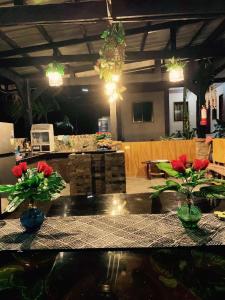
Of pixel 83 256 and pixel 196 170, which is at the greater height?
pixel 196 170

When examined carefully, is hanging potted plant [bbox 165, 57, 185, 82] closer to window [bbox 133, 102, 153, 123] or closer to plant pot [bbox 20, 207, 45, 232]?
plant pot [bbox 20, 207, 45, 232]

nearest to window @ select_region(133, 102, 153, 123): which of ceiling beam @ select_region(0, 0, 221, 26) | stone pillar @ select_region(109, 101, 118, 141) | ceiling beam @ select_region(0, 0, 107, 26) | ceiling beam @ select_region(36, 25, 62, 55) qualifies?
stone pillar @ select_region(109, 101, 118, 141)

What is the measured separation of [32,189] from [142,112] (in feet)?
39.7

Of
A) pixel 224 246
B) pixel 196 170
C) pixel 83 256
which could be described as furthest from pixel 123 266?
pixel 196 170

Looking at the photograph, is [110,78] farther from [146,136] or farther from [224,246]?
[146,136]

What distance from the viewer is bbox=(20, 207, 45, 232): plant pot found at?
6.15ft

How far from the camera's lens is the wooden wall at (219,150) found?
771cm

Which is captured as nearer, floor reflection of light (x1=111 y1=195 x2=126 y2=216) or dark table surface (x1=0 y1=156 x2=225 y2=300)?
dark table surface (x1=0 y1=156 x2=225 y2=300)

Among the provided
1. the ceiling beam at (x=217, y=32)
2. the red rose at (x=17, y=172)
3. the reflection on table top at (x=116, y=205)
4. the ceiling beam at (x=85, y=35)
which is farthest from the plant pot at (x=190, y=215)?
the ceiling beam at (x=217, y=32)

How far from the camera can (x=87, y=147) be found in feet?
32.4

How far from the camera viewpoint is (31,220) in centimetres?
187

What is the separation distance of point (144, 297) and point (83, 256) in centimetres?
52

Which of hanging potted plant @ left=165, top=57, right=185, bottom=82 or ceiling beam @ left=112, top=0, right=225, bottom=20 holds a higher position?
ceiling beam @ left=112, top=0, right=225, bottom=20

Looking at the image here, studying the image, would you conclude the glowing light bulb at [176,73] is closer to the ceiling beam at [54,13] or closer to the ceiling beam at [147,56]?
the ceiling beam at [147,56]
